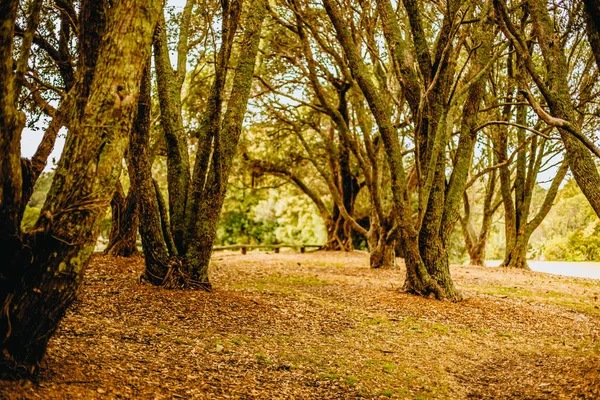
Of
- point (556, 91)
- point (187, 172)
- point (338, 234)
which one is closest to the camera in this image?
point (556, 91)

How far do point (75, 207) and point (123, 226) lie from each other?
859 cm

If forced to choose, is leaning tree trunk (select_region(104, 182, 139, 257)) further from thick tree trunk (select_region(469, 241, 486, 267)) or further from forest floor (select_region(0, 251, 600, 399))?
thick tree trunk (select_region(469, 241, 486, 267))

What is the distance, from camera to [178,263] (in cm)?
820

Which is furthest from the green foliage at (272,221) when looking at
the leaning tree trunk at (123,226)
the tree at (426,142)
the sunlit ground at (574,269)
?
the tree at (426,142)

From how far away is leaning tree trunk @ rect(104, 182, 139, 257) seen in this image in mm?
11959

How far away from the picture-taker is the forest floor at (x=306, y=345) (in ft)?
15.5

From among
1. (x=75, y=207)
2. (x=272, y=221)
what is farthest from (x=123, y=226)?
(x=272, y=221)

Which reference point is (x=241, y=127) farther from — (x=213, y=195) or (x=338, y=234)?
(x=338, y=234)

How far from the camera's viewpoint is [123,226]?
12.1 m

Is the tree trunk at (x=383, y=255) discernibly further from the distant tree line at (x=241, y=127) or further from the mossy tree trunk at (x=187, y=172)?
the mossy tree trunk at (x=187, y=172)

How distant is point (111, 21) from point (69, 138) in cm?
104

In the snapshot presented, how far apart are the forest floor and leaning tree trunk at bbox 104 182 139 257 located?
1.57 m

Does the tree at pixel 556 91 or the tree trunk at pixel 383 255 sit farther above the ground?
the tree at pixel 556 91

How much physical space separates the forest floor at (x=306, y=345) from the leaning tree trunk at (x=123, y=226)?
1.57 m
